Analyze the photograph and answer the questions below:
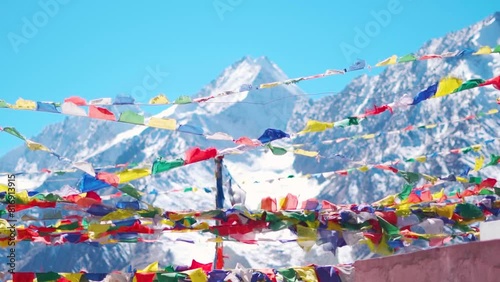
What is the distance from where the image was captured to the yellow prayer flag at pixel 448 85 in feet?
27.9

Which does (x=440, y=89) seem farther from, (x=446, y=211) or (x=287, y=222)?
(x=287, y=222)

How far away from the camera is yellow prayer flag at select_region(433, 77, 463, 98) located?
8492 millimetres

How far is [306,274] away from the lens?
10062 millimetres

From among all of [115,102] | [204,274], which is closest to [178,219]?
[204,274]

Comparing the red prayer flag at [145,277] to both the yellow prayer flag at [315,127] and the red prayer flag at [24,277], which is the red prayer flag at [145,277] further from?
the yellow prayer flag at [315,127]

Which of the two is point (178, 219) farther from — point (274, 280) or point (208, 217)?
point (274, 280)

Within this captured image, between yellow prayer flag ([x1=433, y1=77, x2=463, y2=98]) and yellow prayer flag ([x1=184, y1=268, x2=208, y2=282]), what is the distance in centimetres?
378

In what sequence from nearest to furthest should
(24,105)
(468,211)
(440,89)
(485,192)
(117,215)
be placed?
(440,89), (117,215), (24,105), (468,211), (485,192)

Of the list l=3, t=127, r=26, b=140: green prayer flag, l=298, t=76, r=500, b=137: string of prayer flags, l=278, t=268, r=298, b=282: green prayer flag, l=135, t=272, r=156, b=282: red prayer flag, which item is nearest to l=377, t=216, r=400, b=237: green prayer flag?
l=298, t=76, r=500, b=137: string of prayer flags

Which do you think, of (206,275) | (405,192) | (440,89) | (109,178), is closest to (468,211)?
(405,192)

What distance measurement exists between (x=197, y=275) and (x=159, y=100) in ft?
7.61

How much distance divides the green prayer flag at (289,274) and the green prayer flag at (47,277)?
3.00 meters

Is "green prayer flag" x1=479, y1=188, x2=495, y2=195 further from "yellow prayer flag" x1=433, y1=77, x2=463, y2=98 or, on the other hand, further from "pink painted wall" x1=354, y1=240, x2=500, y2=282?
"pink painted wall" x1=354, y1=240, x2=500, y2=282

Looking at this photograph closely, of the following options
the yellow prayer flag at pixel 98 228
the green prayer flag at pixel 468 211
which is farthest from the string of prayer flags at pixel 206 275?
the green prayer flag at pixel 468 211
